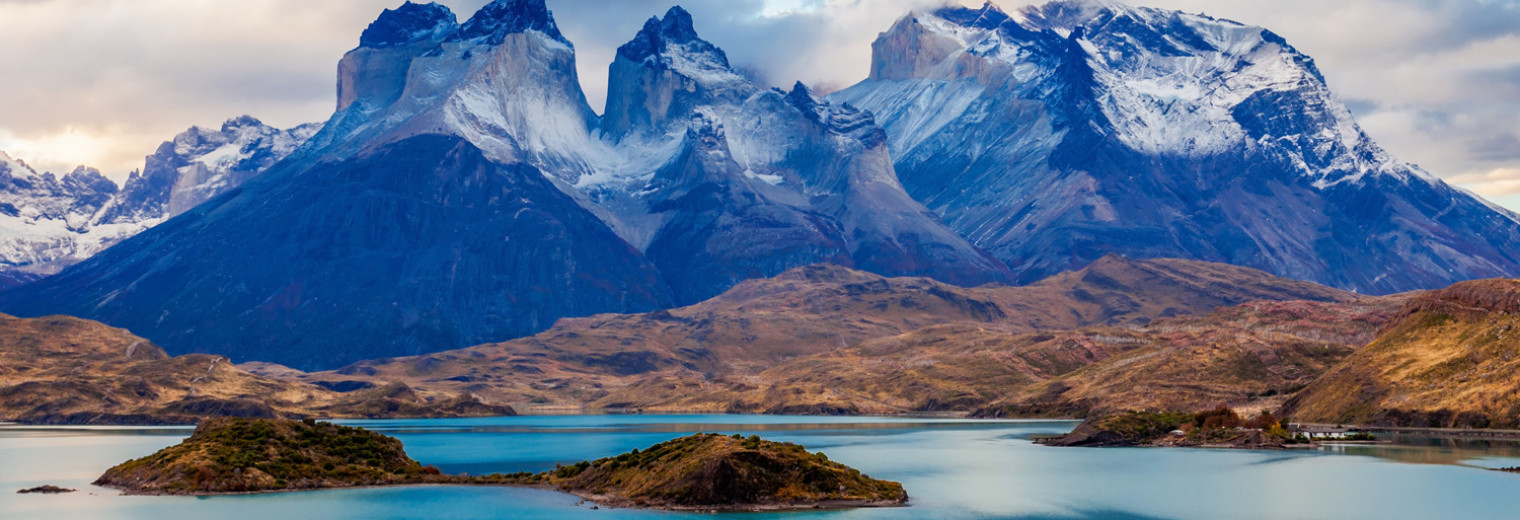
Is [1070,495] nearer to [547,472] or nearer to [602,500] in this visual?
[602,500]

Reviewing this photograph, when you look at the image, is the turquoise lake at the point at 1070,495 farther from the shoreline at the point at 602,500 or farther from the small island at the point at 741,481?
the small island at the point at 741,481

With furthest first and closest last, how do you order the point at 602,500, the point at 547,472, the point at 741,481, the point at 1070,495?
1. the point at 547,472
2. the point at 1070,495
3. the point at 602,500
4. the point at 741,481

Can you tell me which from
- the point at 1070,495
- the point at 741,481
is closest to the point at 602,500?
the point at 741,481

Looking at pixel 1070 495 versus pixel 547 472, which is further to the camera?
pixel 547 472

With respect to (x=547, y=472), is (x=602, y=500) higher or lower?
lower

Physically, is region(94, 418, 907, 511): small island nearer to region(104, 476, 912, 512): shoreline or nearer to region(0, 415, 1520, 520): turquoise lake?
region(104, 476, 912, 512): shoreline

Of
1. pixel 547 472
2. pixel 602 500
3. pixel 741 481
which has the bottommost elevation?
pixel 602 500

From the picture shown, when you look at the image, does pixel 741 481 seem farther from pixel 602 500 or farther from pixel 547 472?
pixel 547 472

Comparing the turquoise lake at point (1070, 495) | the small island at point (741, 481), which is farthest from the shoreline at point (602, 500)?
the turquoise lake at point (1070, 495)

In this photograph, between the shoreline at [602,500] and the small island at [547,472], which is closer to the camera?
the shoreline at [602,500]

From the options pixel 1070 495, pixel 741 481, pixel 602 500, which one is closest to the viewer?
pixel 741 481
